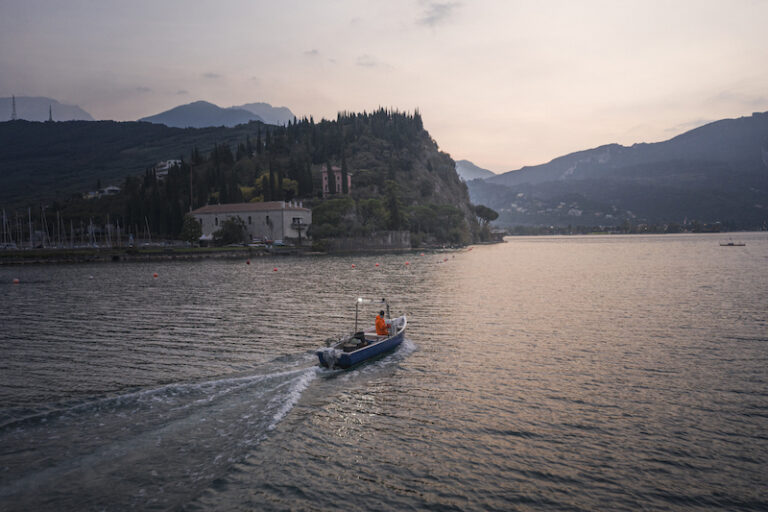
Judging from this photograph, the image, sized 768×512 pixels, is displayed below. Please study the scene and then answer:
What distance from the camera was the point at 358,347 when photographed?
24.5 metres

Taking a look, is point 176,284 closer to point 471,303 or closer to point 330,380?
point 471,303

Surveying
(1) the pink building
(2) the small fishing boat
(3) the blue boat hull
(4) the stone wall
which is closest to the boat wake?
(3) the blue boat hull

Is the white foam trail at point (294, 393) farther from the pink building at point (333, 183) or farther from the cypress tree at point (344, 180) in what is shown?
the cypress tree at point (344, 180)

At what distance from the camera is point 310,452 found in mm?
14516

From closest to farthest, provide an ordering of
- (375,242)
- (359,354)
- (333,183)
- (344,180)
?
(359,354) → (375,242) → (333,183) → (344,180)

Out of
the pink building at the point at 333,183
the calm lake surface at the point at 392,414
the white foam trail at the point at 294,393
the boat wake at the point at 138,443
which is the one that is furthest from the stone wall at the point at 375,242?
the boat wake at the point at 138,443

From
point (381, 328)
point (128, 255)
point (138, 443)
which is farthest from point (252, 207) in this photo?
point (138, 443)

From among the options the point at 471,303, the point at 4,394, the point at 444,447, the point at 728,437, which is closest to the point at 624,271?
the point at 471,303

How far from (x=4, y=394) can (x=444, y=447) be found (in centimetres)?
1868

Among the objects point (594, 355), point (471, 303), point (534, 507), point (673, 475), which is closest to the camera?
point (534, 507)

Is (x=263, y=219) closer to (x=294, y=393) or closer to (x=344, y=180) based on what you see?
(x=344, y=180)

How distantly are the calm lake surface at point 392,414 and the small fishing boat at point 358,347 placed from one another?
67 cm

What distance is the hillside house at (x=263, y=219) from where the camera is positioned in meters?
141

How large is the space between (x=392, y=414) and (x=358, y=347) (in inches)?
280
